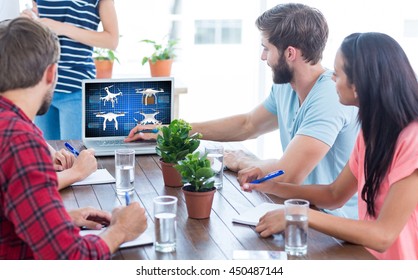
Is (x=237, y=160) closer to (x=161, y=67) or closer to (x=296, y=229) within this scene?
(x=296, y=229)

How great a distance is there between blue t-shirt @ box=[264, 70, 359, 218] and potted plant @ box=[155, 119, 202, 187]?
0.47 meters

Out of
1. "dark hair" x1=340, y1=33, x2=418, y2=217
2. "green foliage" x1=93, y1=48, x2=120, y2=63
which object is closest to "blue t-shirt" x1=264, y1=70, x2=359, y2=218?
"dark hair" x1=340, y1=33, x2=418, y2=217

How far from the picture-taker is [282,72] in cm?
270

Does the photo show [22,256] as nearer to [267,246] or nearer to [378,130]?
[267,246]

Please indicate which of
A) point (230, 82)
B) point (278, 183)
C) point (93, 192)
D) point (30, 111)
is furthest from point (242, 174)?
point (230, 82)

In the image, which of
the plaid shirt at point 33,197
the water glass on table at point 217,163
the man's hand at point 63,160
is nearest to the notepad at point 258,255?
the plaid shirt at point 33,197

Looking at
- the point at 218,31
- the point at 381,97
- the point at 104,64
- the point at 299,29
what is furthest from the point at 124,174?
the point at 218,31

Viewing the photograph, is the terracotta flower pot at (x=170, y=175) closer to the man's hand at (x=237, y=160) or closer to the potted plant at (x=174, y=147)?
the potted plant at (x=174, y=147)

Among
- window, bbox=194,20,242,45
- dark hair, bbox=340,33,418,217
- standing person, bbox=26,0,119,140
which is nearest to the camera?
dark hair, bbox=340,33,418,217

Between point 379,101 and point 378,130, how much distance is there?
8 centimetres

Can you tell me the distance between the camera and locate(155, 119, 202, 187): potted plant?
2.20m

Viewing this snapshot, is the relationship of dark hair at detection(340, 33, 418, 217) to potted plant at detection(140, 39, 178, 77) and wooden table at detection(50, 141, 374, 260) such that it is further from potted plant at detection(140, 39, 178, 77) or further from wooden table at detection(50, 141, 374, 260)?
potted plant at detection(140, 39, 178, 77)

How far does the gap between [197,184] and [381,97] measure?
0.57 meters
